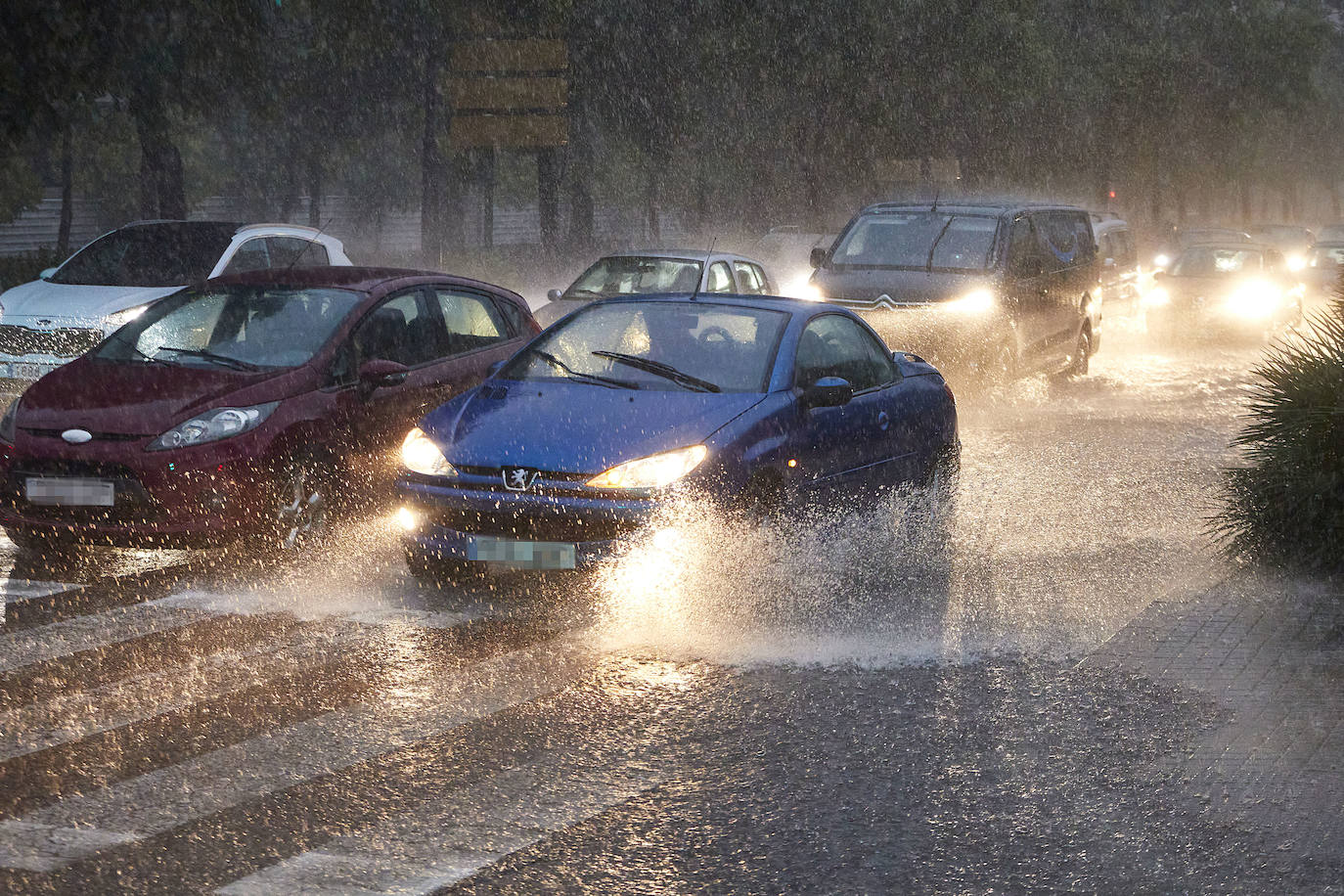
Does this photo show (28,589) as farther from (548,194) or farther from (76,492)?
(548,194)

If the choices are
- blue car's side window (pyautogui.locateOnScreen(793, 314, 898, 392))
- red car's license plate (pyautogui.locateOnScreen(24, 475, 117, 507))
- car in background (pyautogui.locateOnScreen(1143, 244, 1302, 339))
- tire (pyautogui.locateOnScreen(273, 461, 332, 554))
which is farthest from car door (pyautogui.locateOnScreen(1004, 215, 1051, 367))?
red car's license plate (pyautogui.locateOnScreen(24, 475, 117, 507))

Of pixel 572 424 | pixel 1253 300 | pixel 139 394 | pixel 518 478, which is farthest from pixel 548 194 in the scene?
pixel 518 478

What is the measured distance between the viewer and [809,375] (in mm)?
8625

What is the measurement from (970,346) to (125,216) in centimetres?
4620

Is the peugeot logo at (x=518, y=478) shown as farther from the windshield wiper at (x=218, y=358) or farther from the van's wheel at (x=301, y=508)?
the windshield wiper at (x=218, y=358)

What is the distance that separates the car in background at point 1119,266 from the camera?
85.2ft

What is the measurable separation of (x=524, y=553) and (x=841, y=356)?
99.5 inches

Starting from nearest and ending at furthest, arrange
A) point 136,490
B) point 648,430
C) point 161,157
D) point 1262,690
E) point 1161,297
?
point 1262,690 < point 648,430 < point 136,490 < point 161,157 < point 1161,297

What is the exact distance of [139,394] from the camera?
863cm

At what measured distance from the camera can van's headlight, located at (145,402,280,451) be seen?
328 inches

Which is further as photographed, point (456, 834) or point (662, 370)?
point (662, 370)

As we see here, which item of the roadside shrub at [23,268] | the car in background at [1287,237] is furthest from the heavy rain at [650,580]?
the car in background at [1287,237]

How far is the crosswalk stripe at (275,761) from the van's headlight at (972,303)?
31.6ft

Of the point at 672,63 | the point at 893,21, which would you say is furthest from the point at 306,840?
the point at 893,21
